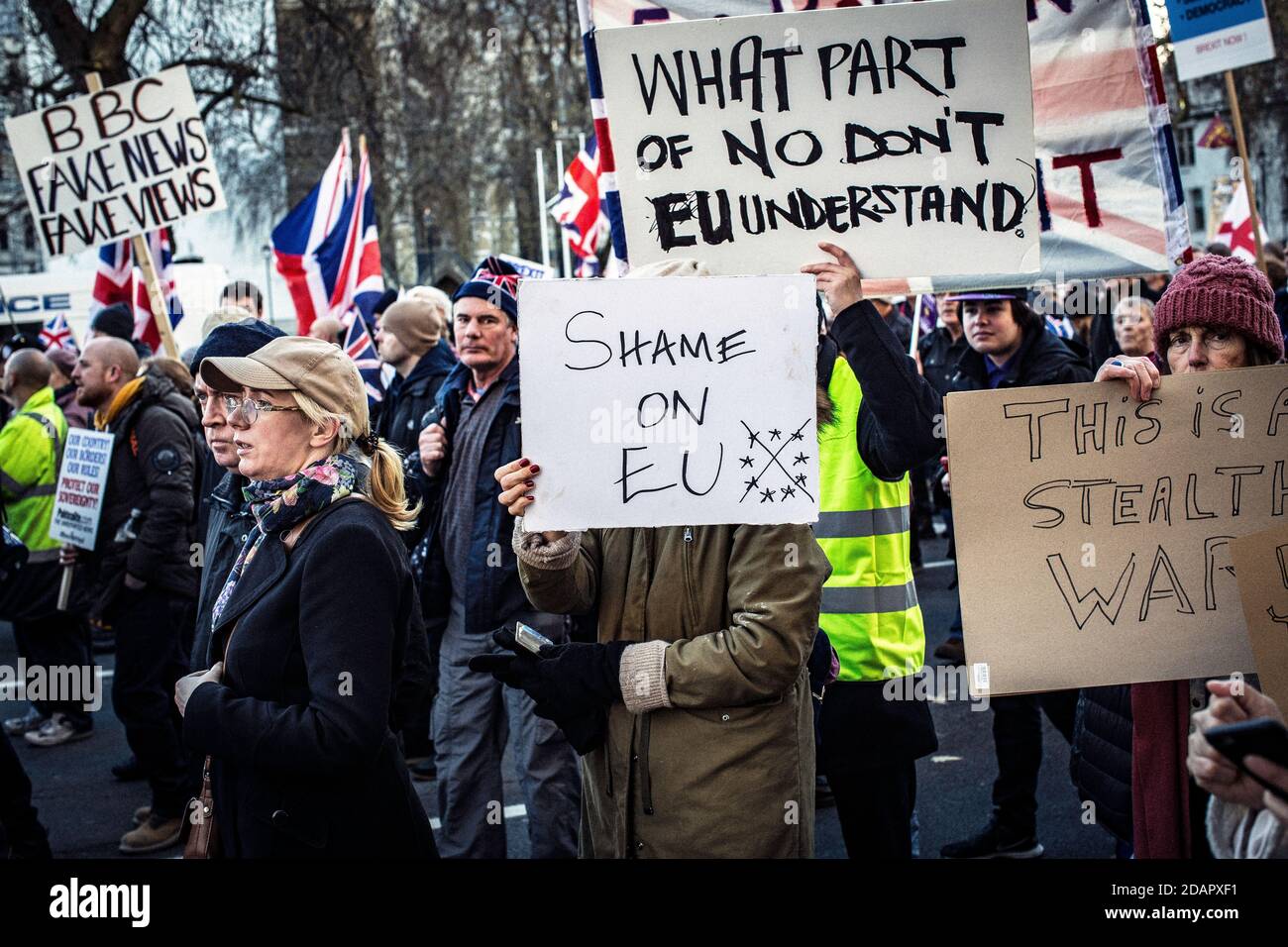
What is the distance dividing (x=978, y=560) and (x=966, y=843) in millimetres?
2531

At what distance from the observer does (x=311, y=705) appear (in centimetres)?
245

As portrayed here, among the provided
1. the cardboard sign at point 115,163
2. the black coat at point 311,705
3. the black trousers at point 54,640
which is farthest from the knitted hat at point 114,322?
the black coat at point 311,705

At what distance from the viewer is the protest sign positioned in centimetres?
314

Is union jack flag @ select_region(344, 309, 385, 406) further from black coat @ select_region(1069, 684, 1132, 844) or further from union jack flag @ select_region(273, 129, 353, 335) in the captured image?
black coat @ select_region(1069, 684, 1132, 844)

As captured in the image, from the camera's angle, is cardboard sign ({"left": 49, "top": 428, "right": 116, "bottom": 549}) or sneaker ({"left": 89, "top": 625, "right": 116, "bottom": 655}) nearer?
cardboard sign ({"left": 49, "top": 428, "right": 116, "bottom": 549})

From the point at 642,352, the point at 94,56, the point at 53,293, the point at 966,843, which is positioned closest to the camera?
the point at 642,352

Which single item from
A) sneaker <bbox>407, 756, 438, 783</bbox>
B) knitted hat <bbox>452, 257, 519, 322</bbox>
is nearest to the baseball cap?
knitted hat <bbox>452, 257, 519, 322</bbox>

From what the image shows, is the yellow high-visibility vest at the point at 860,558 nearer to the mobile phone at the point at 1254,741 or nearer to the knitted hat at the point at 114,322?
the mobile phone at the point at 1254,741

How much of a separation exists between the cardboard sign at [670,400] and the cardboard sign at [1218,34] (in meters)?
5.45

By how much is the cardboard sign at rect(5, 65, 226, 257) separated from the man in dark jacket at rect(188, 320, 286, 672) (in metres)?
4.21

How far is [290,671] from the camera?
255 centimetres

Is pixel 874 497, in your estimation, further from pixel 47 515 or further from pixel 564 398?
pixel 47 515

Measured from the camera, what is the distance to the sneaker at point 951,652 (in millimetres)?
7102

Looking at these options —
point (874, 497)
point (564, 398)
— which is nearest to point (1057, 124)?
point (874, 497)
